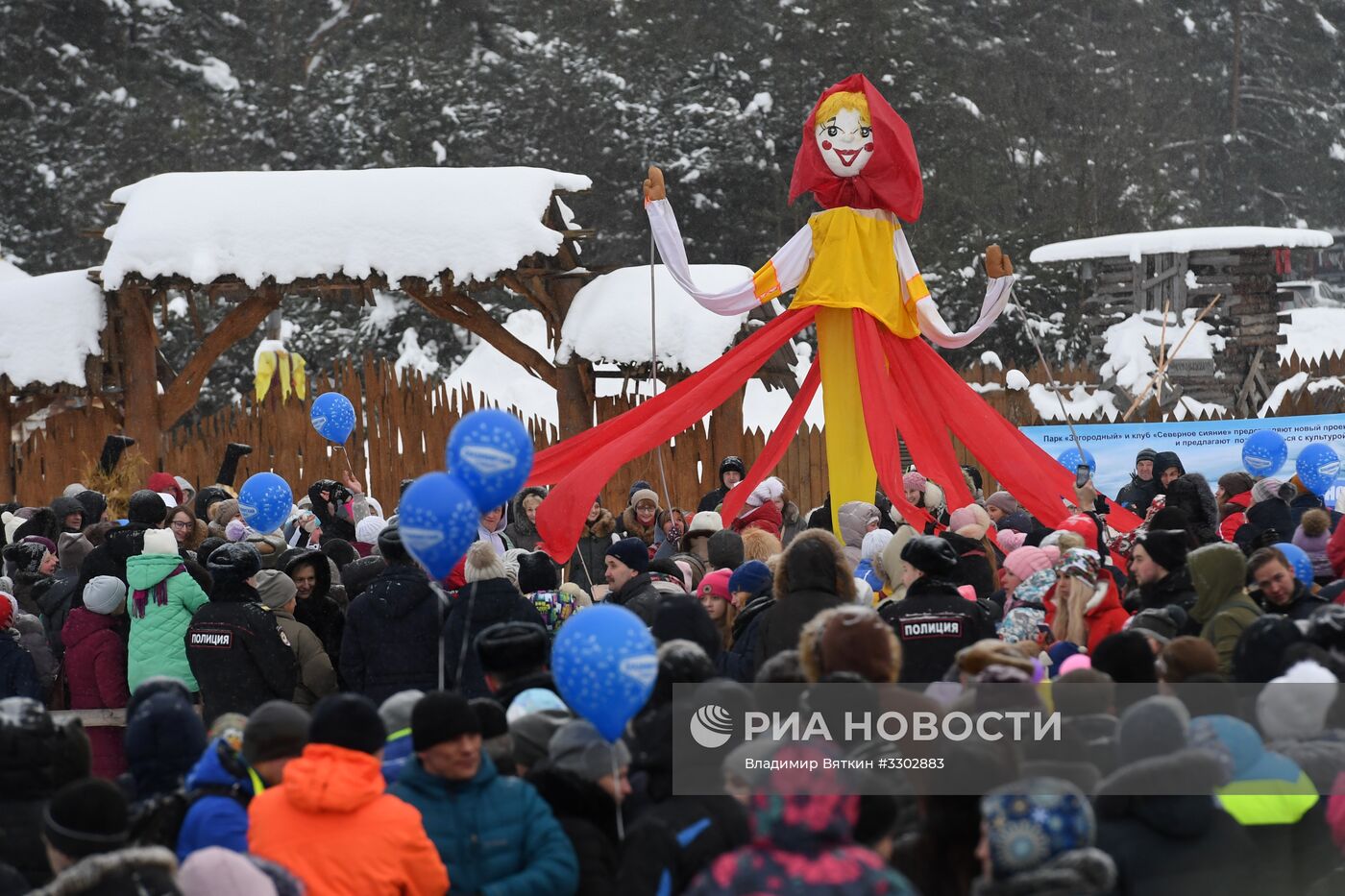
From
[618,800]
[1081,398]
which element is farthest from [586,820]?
[1081,398]

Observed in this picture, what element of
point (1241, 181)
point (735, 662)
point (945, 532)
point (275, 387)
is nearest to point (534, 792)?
point (735, 662)

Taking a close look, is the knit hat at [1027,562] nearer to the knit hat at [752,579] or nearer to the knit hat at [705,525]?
the knit hat at [752,579]

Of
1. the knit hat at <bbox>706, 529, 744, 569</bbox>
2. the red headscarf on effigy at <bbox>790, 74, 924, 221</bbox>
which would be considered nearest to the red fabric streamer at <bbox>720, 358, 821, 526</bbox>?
the red headscarf on effigy at <bbox>790, 74, 924, 221</bbox>

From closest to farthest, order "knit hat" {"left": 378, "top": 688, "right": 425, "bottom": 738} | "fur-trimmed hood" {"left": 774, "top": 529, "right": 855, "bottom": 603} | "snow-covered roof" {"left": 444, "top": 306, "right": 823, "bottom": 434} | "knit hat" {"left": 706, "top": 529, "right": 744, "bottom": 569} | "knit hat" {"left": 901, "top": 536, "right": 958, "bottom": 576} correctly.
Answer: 1. "knit hat" {"left": 378, "top": 688, "right": 425, "bottom": 738}
2. "knit hat" {"left": 901, "top": 536, "right": 958, "bottom": 576}
3. "fur-trimmed hood" {"left": 774, "top": 529, "right": 855, "bottom": 603}
4. "knit hat" {"left": 706, "top": 529, "right": 744, "bottom": 569}
5. "snow-covered roof" {"left": 444, "top": 306, "right": 823, "bottom": 434}

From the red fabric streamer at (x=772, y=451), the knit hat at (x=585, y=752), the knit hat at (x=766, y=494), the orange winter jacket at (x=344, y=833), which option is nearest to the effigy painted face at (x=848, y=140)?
the red fabric streamer at (x=772, y=451)

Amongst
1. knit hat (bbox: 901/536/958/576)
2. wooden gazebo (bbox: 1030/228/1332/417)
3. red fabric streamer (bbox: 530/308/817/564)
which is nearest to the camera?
knit hat (bbox: 901/536/958/576)

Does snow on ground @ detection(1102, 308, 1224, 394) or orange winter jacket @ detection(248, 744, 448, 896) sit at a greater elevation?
snow on ground @ detection(1102, 308, 1224, 394)

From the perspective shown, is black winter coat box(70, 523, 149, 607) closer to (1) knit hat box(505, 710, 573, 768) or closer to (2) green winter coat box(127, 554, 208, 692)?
(2) green winter coat box(127, 554, 208, 692)

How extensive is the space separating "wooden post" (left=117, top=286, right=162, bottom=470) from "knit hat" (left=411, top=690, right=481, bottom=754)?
11.2m

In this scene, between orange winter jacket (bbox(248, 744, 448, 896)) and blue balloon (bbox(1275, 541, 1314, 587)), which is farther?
blue balloon (bbox(1275, 541, 1314, 587))

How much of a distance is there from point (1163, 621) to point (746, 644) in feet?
4.85

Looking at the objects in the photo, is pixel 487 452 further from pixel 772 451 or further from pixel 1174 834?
pixel 772 451

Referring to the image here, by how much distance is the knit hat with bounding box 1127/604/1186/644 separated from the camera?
596 cm

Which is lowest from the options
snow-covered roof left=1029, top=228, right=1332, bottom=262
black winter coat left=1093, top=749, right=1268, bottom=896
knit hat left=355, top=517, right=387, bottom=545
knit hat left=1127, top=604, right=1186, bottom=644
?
black winter coat left=1093, top=749, right=1268, bottom=896
